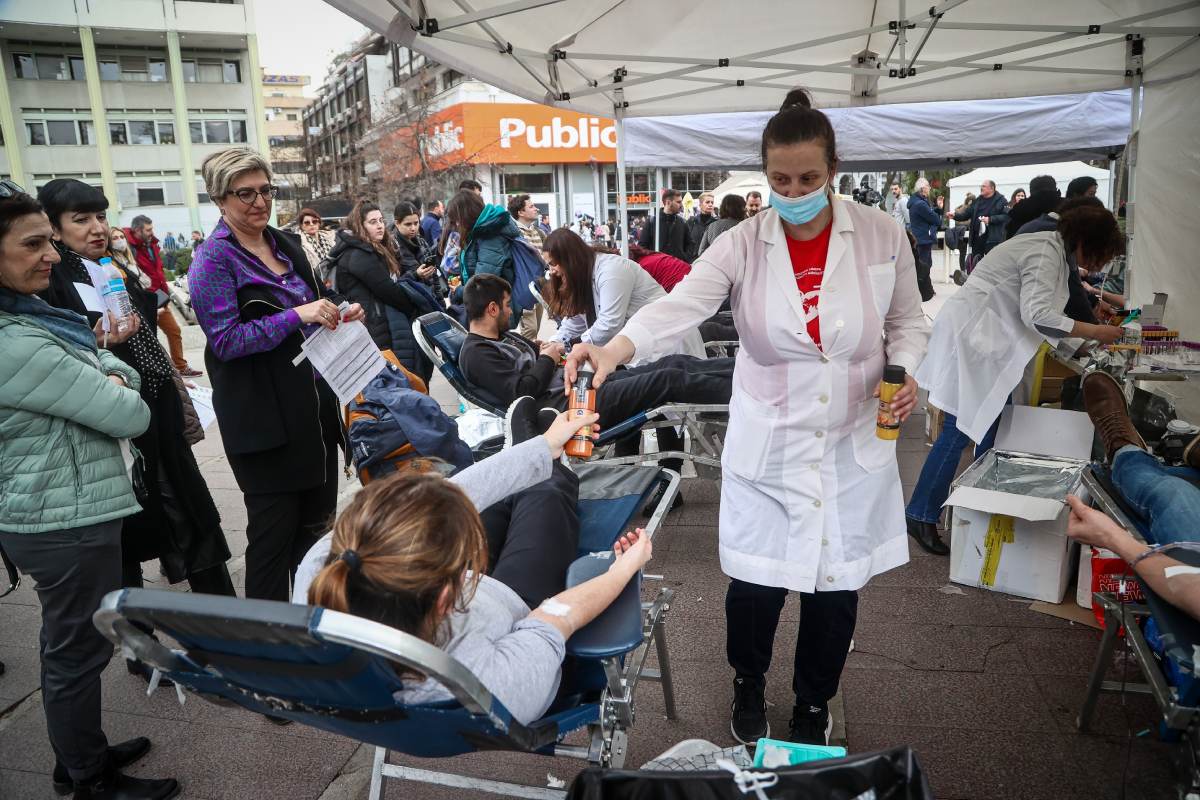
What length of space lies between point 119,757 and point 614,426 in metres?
2.61

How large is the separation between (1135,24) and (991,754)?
4547 millimetres

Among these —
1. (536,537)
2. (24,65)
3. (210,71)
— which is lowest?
(536,537)

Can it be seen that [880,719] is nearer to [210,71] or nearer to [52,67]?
[210,71]

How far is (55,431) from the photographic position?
7.13ft

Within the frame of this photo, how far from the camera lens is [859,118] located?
24.1 feet

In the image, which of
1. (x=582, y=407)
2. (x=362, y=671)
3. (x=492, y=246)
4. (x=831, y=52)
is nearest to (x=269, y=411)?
(x=582, y=407)

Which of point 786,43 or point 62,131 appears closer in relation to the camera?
point 786,43

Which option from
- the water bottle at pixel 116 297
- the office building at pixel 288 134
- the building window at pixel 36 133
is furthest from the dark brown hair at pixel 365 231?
the office building at pixel 288 134

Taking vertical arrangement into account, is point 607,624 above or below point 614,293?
below

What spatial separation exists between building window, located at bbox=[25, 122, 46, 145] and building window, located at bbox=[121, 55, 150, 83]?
444cm

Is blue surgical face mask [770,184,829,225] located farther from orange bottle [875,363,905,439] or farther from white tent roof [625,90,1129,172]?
white tent roof [625,90,1129,172]

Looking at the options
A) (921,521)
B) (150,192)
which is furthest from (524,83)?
(150,192)

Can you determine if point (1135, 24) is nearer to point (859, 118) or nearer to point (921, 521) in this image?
point (859, 118)

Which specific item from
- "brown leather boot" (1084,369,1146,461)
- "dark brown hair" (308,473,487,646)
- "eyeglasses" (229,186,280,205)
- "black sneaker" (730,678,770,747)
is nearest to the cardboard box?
"brown leather boot" (1084,369,1146,461)
